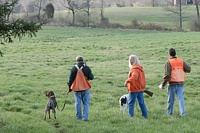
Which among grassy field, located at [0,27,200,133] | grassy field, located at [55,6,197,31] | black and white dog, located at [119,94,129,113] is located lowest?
grassy field, located at [0,27,200,133]

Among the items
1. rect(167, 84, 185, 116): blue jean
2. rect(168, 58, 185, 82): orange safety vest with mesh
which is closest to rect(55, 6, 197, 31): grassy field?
rect(167, 84, 185, 116): blue jean

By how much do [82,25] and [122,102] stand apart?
67.7 m

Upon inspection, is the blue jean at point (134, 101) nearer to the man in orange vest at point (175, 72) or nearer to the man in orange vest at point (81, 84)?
the man in orange vest at point (175, 72)

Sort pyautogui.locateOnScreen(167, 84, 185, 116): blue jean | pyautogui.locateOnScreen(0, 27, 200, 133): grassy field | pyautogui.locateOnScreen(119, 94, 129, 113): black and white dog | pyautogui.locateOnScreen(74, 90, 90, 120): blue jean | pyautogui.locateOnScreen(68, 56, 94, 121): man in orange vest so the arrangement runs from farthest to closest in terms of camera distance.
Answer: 1. pyautogui.locateOnScreen(119, 94, 129, 113): black and white dog
2. pyautogui.locateOnScreen(167, 84, 185, 116): blue jean
3. pyautogui.locateOnScreen(74, 90, 90, 120): blue jean
4. pyautogui.locateOnScreen(68, 56, 94, 121): man in orange vest
5. pyautogui.locateOnScreen(0, 27, 200, 133): grassy field

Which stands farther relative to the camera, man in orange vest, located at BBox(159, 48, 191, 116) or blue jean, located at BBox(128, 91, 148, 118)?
man in orange vest, located at BBox(159, 48, 191, 116)

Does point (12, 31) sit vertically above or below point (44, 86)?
above

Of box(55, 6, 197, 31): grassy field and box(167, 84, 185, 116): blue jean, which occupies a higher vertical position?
box(55, 6, 197, 31): grassy field

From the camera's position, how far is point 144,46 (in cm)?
3934

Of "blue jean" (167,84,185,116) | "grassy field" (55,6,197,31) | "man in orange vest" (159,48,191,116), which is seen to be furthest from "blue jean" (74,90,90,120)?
"grassy field" (55,6,197,31)

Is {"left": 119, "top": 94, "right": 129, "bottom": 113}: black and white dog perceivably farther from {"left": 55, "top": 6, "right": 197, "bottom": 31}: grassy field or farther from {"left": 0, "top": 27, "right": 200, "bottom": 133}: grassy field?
{"left": 55, "top": 6, "right": 197, "bottom": 31}: grassy field

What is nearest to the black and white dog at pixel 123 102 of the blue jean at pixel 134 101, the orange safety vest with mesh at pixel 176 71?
the blue jean at pixel 134 101

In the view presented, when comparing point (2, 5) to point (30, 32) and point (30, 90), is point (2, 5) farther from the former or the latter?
point (30, 90)

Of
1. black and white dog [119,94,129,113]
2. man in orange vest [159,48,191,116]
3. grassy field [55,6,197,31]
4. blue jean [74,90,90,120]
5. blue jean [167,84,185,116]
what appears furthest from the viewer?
grassy field [55,6,197,31]

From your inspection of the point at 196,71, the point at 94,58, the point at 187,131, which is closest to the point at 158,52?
the point at 94,58
